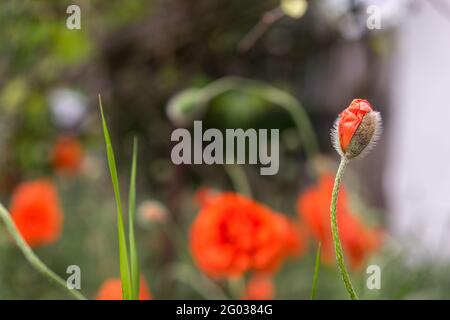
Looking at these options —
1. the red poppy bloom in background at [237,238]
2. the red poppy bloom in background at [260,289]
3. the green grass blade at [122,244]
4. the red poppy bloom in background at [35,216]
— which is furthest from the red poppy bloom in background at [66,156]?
the green grass blade at [122,244]

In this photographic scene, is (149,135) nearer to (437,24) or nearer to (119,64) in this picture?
(119,64)

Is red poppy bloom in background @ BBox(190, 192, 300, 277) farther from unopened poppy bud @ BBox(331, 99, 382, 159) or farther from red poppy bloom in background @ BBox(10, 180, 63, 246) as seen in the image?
red poppy bloom in background @ BBox(10, 180, 63, 246)

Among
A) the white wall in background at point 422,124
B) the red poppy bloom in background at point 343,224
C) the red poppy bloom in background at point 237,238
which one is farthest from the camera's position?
the white wall in background at point 422,124

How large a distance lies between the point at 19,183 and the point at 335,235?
4.12ft

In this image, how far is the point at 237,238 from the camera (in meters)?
0.56

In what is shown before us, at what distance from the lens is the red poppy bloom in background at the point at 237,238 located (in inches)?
22.3

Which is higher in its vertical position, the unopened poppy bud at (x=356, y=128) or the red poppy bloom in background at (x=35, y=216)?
the unopened poppy bud at (x=356, y=128)

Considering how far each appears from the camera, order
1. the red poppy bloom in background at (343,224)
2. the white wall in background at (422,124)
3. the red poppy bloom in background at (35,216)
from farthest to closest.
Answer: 1. the white wall in background at (422,124)
2. the red poppy bloom in background at (35,216)
3. the red poppy bloom in background at (343,224)

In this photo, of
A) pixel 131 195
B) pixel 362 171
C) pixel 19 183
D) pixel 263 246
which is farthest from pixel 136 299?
pixel 362 171

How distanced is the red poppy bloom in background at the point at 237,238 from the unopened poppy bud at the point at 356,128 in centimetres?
21

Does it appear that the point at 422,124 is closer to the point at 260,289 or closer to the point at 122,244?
the point at 260,289

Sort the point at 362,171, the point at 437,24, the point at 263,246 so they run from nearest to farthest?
the point at 263,246, the point at 437,24, the point at 362,171

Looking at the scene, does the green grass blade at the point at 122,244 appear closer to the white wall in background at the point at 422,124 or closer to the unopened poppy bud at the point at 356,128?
the unopened poppy bud at the point at 356,128

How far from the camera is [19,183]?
1514mm
